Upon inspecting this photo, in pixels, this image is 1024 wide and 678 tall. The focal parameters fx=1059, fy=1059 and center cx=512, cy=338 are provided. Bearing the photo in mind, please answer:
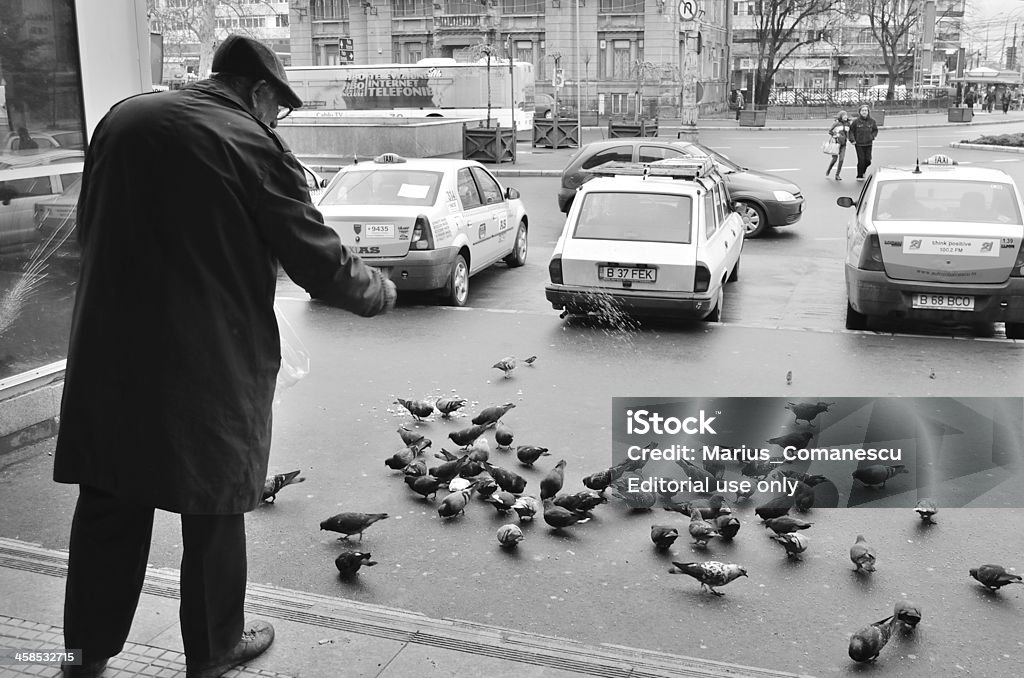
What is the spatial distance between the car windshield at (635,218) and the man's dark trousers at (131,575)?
7987 mm

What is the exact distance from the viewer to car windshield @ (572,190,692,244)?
433 inches

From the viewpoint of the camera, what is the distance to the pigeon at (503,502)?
579 centimetres

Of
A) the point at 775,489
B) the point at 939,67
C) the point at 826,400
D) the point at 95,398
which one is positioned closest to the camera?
the point at 95,398

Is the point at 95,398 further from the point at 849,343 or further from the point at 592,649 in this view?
the point at 849,343

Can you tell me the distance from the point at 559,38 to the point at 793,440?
59.4 meters

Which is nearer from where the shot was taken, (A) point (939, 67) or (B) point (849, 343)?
(B) point (849, 343)

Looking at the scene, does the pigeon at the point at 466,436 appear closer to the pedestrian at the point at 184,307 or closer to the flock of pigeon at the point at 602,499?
the flock of pigeon at the point at 602,499

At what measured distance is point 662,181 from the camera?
1152 cm

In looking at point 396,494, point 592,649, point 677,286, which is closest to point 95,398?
point 592,649

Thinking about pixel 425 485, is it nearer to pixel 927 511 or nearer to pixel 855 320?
pixel 927 511

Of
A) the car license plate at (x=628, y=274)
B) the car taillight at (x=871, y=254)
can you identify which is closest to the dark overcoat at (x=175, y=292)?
the car license plate at (x=628, y=274)

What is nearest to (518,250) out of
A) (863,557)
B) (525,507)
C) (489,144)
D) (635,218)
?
(635,218)

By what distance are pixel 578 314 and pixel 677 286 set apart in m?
1.18

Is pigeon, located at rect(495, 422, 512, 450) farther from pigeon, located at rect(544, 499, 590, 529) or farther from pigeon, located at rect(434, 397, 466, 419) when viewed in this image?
pigeon, located at rect(544, 499, 590, 529)
